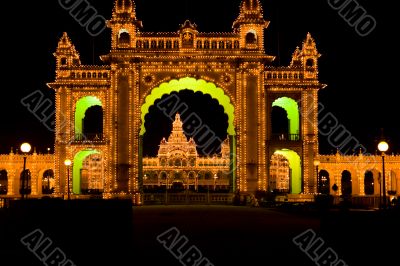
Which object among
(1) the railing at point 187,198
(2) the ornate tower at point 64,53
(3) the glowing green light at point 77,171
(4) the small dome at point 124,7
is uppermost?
(4) the small dome at point 124,7

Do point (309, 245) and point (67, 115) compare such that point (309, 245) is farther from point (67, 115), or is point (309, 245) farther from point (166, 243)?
point (67, 115)

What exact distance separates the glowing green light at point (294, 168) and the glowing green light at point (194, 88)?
4.41m

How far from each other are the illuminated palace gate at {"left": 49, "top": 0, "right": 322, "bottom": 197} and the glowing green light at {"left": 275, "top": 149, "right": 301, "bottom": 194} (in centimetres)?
53

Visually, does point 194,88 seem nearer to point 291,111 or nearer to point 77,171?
point 291,111

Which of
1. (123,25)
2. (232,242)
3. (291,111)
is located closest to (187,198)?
(291,111)

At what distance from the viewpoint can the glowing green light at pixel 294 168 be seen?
137 ft

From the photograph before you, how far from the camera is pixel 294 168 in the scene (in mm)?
42906

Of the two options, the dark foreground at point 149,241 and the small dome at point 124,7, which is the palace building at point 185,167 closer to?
the small dome at point 124,7

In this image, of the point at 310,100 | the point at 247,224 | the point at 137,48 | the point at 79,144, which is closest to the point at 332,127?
the point at 310,100

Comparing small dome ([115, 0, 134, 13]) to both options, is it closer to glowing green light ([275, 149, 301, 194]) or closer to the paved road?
glowing green light ([275, 149, 301, 194])

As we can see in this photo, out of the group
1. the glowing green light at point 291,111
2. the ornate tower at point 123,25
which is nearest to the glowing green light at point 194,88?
the glowing green light at point 291,111

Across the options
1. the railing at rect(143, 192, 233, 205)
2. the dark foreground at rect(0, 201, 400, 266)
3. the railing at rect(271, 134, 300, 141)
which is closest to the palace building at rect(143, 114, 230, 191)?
the railing at rect(143, 192, 233, 205)

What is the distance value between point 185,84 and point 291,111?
8492 mm

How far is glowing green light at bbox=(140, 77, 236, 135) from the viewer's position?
40.5 meters
